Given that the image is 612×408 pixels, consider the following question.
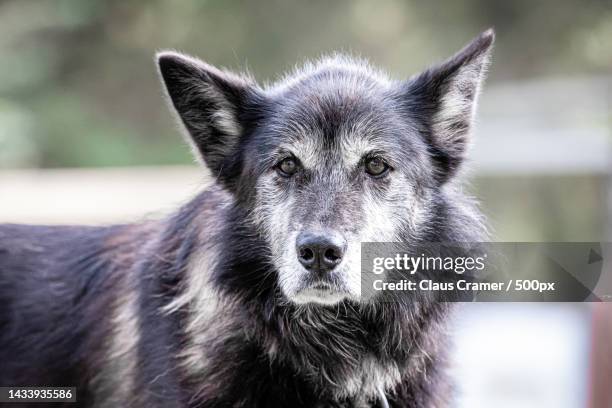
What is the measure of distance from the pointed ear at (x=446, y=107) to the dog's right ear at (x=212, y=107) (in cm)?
54

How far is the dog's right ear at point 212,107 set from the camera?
287 centimetres

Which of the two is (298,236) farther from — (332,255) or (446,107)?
(446,107)

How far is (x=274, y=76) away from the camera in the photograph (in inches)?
391

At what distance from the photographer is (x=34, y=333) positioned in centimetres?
329

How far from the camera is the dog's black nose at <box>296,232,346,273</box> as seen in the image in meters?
2.50

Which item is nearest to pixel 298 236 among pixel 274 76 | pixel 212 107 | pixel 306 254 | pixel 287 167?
pixel 306 254

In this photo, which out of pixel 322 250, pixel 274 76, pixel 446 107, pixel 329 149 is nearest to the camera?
pixel 322 250

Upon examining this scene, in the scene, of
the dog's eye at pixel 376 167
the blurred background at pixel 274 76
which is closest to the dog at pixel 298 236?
the dog's eye at pixel 376 167

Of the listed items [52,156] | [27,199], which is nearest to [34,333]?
[27,199]

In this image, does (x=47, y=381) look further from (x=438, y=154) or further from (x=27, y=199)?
Answer: (x=27, y=199)

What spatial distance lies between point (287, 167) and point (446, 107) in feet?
1.88

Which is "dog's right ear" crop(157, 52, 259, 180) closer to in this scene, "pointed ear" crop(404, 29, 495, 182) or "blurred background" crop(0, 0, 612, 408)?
"pointed ear" crop(404, 29, 495, 182)

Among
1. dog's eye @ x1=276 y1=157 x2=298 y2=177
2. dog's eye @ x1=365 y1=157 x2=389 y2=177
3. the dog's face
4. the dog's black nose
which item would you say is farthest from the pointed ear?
the dog's black nose

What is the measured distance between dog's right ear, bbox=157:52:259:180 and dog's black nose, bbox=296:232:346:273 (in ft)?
1.81
